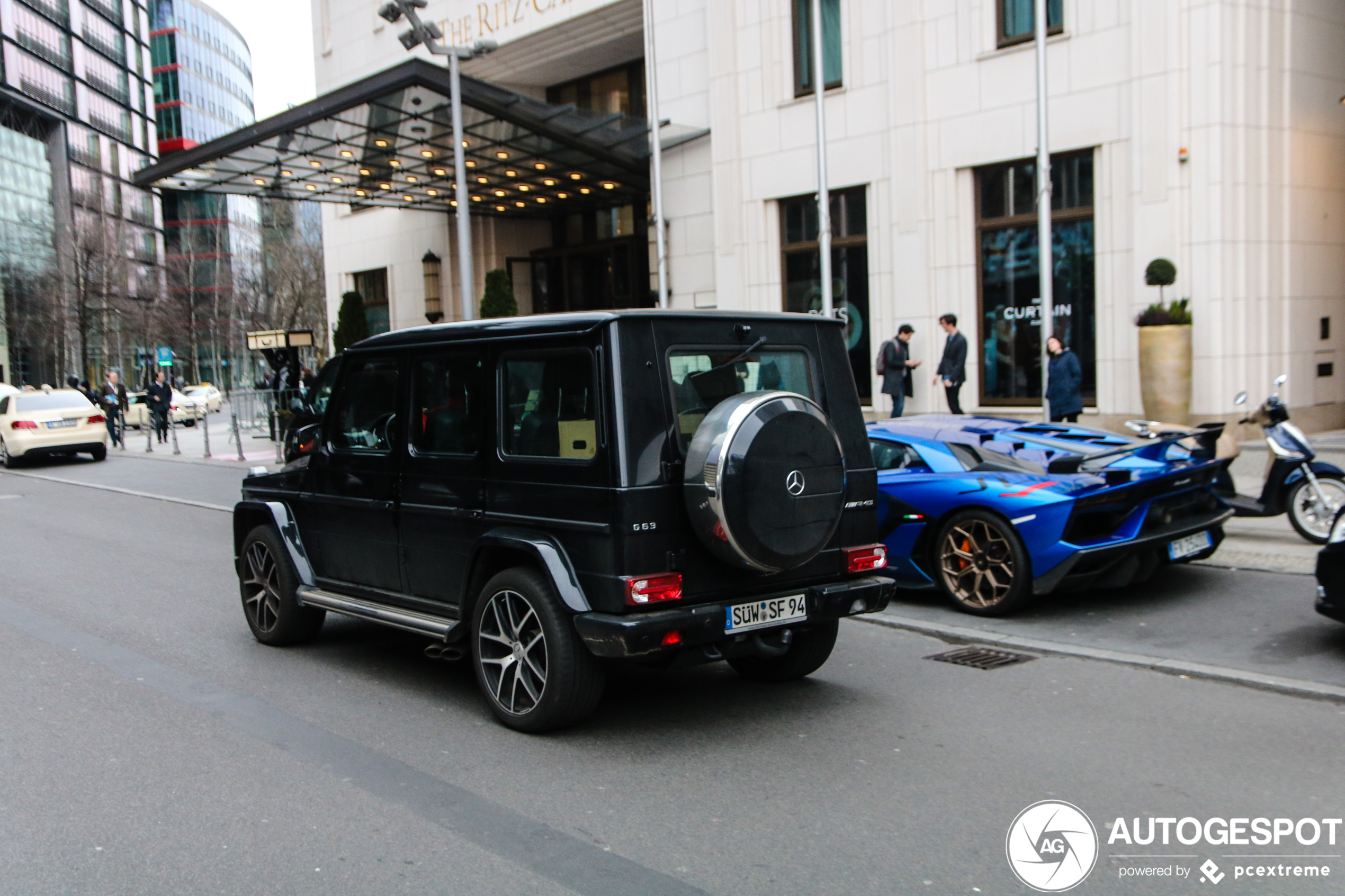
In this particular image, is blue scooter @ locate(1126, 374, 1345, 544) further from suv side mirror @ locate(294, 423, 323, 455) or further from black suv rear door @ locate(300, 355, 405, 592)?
suv side mirror @ locate(294, 423, 323, 455)

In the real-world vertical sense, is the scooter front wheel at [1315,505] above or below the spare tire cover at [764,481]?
below

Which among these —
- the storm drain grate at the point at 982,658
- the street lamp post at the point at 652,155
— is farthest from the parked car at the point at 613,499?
the street lamp post at the point at 652,155

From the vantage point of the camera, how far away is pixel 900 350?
Answer: 1720 centimetres

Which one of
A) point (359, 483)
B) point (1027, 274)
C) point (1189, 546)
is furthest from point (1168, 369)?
point (359, 483)

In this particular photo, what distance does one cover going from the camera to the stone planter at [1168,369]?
49.4ft

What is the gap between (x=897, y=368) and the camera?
17203 mm

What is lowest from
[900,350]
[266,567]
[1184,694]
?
[1184,694]

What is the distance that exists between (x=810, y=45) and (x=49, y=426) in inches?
650

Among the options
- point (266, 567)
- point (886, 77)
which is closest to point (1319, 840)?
point (266, 567)

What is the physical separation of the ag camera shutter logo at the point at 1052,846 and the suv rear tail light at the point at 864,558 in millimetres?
1669

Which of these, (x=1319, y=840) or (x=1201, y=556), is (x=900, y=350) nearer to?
(x=1201, y=556)

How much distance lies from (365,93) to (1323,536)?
50.8ft

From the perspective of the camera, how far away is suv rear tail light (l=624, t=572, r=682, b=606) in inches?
197

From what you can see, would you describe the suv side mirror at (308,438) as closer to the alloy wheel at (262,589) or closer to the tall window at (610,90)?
the alloy wheel at (262,589)
